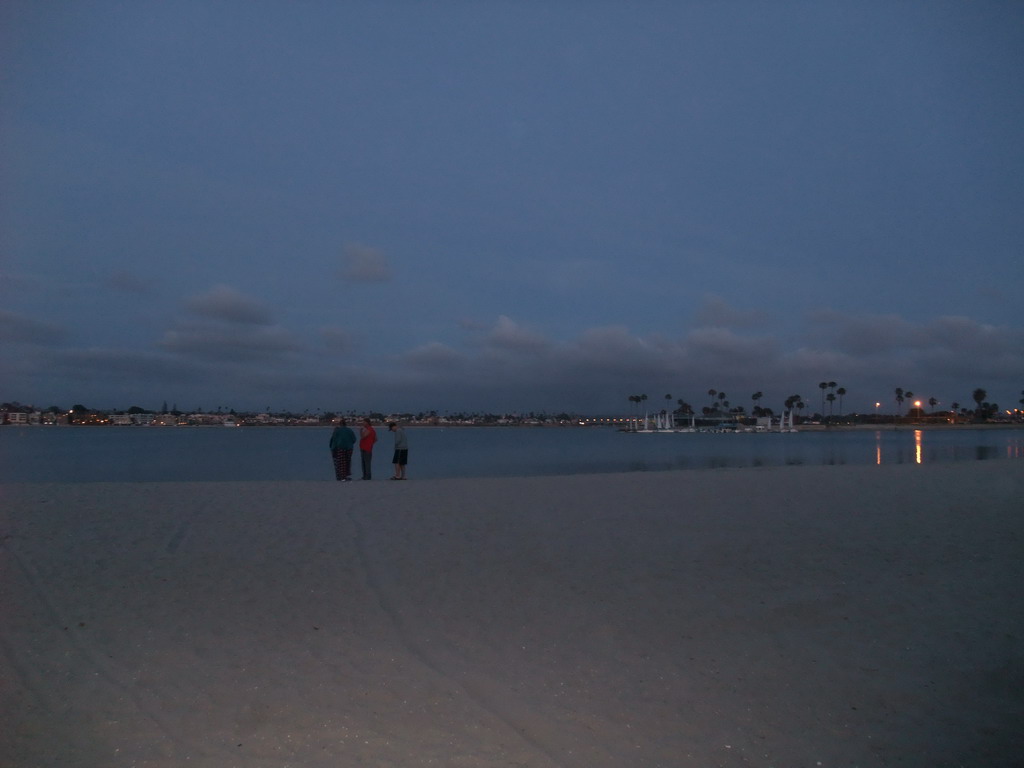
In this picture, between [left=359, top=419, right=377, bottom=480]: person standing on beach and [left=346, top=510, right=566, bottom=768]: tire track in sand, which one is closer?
[left=346, top=510, right=566, bottom=768]: tire track in sand

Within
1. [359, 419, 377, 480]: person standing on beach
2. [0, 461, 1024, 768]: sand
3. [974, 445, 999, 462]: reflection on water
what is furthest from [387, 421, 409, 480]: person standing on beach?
[974, 445, 999, 462]: reflection on water

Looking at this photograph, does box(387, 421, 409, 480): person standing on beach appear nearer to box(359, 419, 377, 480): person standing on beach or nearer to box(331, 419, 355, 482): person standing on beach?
box(359, 419, 377, 480): person standing on beach

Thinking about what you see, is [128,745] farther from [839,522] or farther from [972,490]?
[972,490]

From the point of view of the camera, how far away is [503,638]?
20.7ft

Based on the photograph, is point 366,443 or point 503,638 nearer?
point 503,638

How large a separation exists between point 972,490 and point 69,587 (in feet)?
55.6

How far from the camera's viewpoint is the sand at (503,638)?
4.49m

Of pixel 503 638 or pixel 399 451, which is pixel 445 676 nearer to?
pixel 503 638

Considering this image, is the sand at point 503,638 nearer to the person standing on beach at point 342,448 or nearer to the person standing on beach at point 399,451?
the person standing on beach at point 342,448

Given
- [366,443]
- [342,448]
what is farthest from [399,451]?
[342,448]

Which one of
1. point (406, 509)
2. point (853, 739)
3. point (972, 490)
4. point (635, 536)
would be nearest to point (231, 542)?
point (406, 509)

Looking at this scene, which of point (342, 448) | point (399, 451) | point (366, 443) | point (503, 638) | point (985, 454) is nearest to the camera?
point (503, 638)

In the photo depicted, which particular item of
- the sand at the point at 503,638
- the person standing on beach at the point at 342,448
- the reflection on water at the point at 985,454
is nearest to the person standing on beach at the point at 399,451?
the person standing on beach at the point at 342,448

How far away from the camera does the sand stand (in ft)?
14.7
